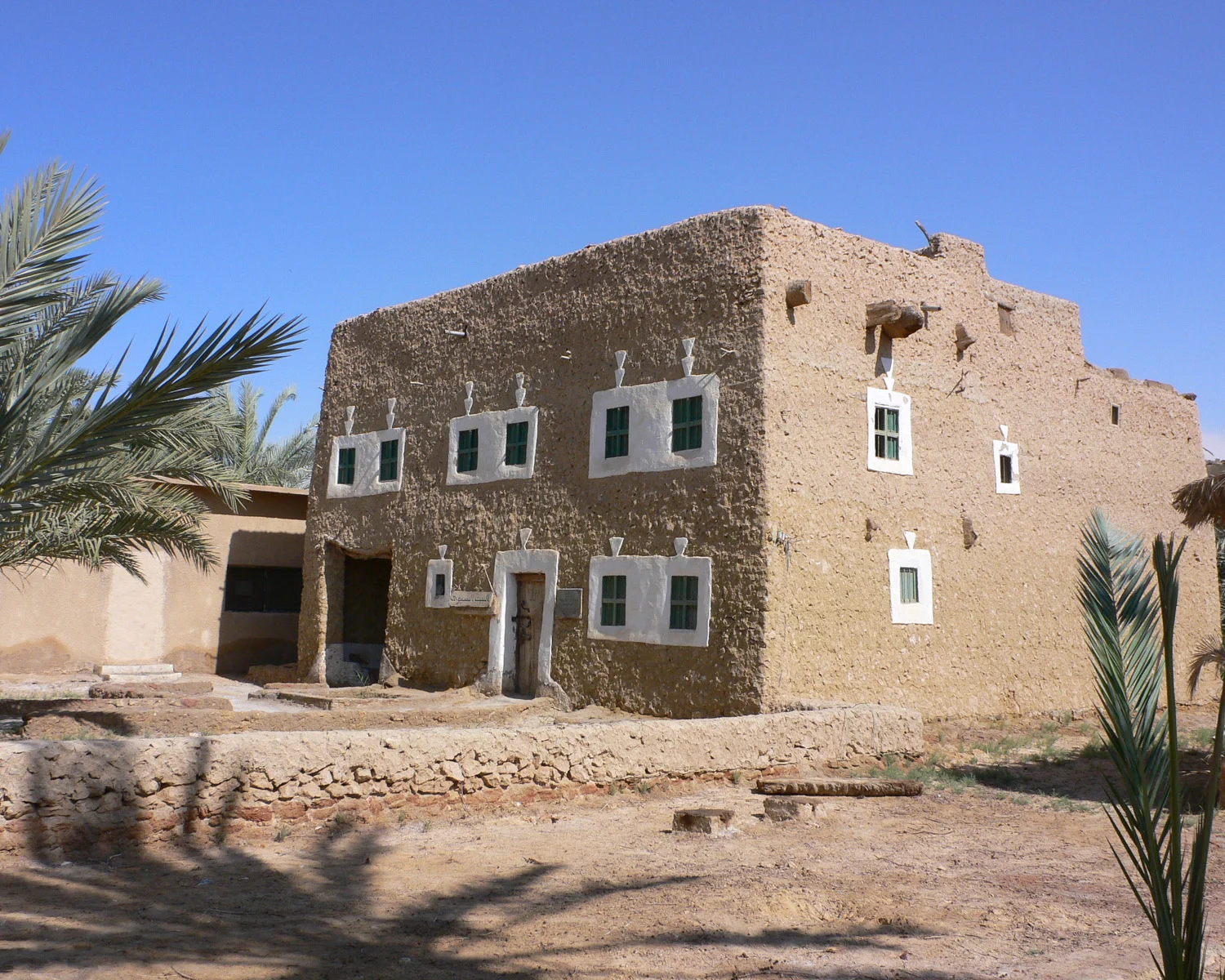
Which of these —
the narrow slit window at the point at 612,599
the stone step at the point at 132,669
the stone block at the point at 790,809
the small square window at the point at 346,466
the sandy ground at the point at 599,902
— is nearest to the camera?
the sandy ground at the point at 599,902

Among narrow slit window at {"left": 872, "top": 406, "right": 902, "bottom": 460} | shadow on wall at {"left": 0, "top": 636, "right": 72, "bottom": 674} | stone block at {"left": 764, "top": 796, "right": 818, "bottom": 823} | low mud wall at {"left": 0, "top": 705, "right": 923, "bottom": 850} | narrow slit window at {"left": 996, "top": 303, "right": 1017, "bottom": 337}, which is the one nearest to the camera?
low mud wall at {"left": 0, "top": 705, "right": 923, "bottom": 850}

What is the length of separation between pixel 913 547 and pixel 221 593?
12452 millimetres

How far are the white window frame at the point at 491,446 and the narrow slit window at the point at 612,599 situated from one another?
214 centimetres

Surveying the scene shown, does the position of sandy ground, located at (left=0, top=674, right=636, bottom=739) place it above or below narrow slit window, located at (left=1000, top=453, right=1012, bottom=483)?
below

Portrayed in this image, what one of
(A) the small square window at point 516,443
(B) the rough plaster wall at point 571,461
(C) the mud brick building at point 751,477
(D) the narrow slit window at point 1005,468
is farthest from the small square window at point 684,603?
(D) the narrow slit window at point 1005,468

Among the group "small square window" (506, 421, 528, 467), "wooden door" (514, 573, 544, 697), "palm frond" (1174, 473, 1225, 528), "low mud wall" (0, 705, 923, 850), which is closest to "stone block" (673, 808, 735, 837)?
"low mud wall" (0, 705, 923, 850)

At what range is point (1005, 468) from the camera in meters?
14.4

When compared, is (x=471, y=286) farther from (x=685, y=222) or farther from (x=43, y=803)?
(x=43, y=803)

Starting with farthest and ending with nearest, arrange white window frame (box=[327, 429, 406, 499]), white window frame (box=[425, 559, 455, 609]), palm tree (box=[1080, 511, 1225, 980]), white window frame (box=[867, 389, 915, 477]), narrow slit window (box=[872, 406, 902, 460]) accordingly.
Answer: white window frame (box=[327, 429, 406, 499])
white window frame (box=[425, 559, 455, 609])
narrow slit window (box=[872, 406, 902, 460])
white window frame (box=[867, 389, 915, 477])
palm tree (box=[1080, 511, 1225, 980])

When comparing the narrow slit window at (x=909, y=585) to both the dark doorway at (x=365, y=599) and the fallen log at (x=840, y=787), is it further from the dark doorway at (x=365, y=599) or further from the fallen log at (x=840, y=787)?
the dark doorway at (x=365, y=599)

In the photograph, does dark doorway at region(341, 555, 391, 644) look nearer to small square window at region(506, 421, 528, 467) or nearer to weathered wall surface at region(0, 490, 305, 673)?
weathered wall surface at region(0, 490, 305, 673)

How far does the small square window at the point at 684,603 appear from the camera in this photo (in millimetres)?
12430

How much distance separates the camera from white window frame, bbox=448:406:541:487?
48.3 feet

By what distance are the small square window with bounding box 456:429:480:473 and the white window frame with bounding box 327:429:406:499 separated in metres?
1.36
